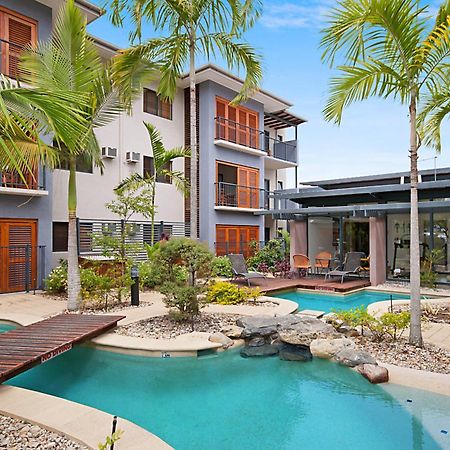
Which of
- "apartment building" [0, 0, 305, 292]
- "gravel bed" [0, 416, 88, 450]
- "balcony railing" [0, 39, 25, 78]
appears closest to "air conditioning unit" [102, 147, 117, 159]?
"apartment building" [0, 0, 305, 292]

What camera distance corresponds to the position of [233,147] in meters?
19.9

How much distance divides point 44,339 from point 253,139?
17.4 m

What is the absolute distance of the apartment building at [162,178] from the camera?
12602 millimetres

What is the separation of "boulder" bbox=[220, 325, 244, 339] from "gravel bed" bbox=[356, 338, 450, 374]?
219 cm

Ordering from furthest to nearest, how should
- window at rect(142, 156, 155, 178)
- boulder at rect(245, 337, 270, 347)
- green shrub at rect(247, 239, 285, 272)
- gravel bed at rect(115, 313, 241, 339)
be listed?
1. green shrub at rect(247, 239, 285, 272)
2. window at rect(142, 156, 155, 178)
3. gravel bed at rect(115, 313, 241, 339)
4. boulder at rect(245, 337, 270, 347)

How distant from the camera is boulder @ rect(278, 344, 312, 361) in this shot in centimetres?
658

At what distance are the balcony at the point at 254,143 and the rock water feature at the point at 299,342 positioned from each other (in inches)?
506

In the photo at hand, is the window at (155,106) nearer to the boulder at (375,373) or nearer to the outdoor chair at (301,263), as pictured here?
the outdoor chair at (301,263)

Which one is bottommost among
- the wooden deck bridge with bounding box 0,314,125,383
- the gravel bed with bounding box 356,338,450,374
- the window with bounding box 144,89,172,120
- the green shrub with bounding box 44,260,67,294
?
the gravel bed with bounding box 356,338,450,374

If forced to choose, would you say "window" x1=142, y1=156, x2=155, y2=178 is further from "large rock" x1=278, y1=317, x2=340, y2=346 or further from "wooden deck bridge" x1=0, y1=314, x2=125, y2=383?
"large rock" x1=278, y1=317, x2=340, y2=346

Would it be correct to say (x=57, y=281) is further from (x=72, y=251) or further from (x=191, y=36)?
(x=191, y=36)

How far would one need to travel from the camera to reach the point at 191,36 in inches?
391

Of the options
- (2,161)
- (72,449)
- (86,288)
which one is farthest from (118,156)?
(72,449)

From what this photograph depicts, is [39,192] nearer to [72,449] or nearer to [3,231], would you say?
[3,231]
